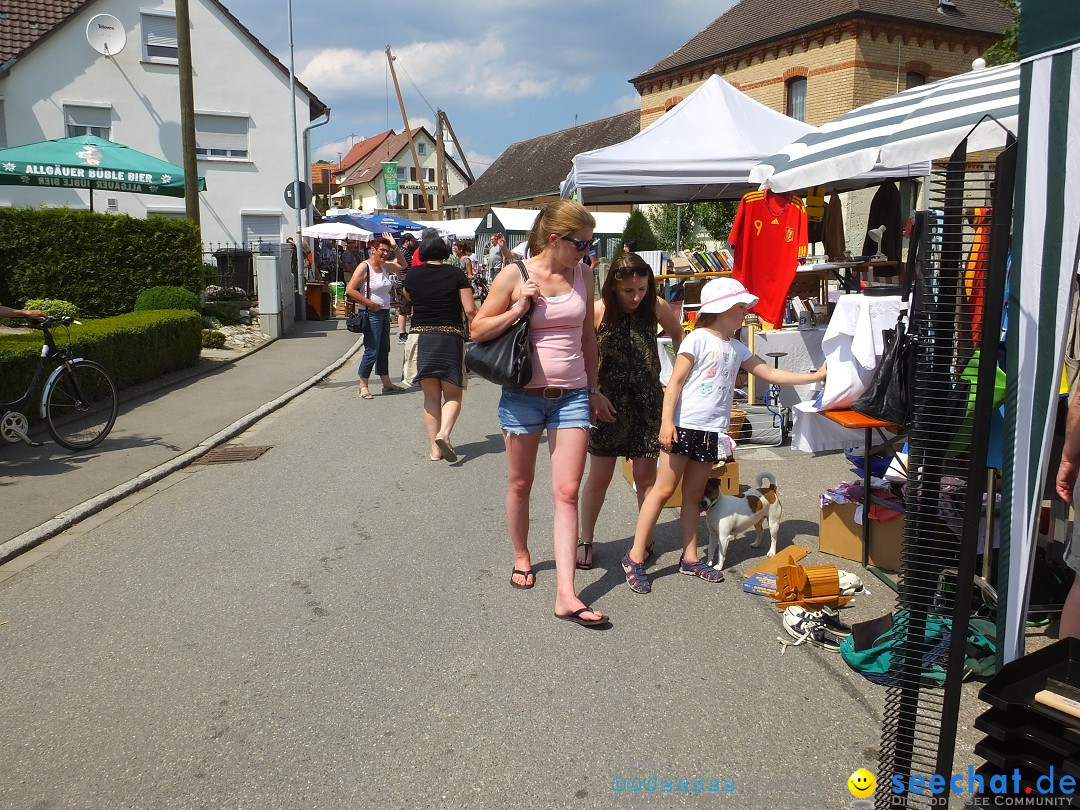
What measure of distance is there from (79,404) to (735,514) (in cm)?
646

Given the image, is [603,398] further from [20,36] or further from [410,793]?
[20,36]

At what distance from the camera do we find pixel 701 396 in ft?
15.6

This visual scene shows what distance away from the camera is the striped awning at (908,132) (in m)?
5.38

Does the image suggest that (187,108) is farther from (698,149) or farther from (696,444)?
(696,444)

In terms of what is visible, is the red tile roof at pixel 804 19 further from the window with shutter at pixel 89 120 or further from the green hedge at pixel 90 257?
the green hedge at pixel 90 257

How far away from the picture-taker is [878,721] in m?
3.49

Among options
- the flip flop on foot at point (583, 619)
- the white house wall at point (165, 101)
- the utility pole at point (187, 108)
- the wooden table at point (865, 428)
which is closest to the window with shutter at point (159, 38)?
the white house wall at point (165, 101)

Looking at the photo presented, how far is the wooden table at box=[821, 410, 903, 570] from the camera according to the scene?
4.61 meters

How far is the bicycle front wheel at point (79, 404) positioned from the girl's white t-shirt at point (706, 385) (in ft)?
19.4

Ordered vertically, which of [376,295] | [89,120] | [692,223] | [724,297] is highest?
[89,120]

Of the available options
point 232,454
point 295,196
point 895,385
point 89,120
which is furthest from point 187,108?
point 895,385

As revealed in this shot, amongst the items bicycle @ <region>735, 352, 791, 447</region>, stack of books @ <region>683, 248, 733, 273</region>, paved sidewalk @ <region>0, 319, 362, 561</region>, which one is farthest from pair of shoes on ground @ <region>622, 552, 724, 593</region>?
stack of books @ <region>683, 248, 733, 273</region>

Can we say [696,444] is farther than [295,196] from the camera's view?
No

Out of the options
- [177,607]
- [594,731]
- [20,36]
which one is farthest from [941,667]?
[20,36]
